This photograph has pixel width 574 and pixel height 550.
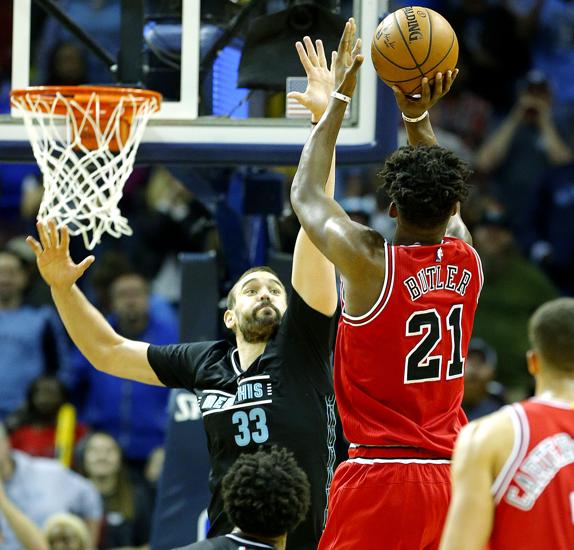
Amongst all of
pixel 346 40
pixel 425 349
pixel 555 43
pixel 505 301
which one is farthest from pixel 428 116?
pixel 555 43

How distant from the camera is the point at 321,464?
4988 millimetres

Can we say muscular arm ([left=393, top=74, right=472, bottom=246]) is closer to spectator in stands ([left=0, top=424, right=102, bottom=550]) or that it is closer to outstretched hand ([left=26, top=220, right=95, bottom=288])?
outstretched hand ([left=26, top=220, right=95, bottom=288])

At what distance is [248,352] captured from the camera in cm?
513

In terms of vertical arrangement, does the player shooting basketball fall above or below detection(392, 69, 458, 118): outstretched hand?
below

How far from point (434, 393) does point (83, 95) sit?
8.56 feet

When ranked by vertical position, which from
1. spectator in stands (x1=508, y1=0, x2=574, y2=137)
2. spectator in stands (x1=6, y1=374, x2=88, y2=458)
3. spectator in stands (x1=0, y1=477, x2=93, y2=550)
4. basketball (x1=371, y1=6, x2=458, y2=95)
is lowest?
spectator in stands (x1=0, y1=477, x2=93, y2=550)

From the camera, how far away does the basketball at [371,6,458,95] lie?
4637mm

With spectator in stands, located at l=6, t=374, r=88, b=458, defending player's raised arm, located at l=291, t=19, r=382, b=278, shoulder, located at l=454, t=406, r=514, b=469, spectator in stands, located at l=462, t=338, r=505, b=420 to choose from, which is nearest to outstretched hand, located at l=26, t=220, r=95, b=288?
defending player's raised arm, located at l=291, t=19, r=382, b=278

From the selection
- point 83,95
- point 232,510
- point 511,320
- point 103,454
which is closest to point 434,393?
point 232,510

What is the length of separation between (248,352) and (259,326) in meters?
0.12

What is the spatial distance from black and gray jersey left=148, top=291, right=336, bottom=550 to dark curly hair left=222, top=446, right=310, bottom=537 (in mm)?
623

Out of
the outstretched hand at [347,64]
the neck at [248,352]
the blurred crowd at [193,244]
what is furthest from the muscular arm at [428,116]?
the blurred crowd at [193,244]

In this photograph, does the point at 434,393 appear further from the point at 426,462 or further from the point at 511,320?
the point at 511,320

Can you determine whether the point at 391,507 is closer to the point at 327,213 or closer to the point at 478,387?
the point at 327,213
